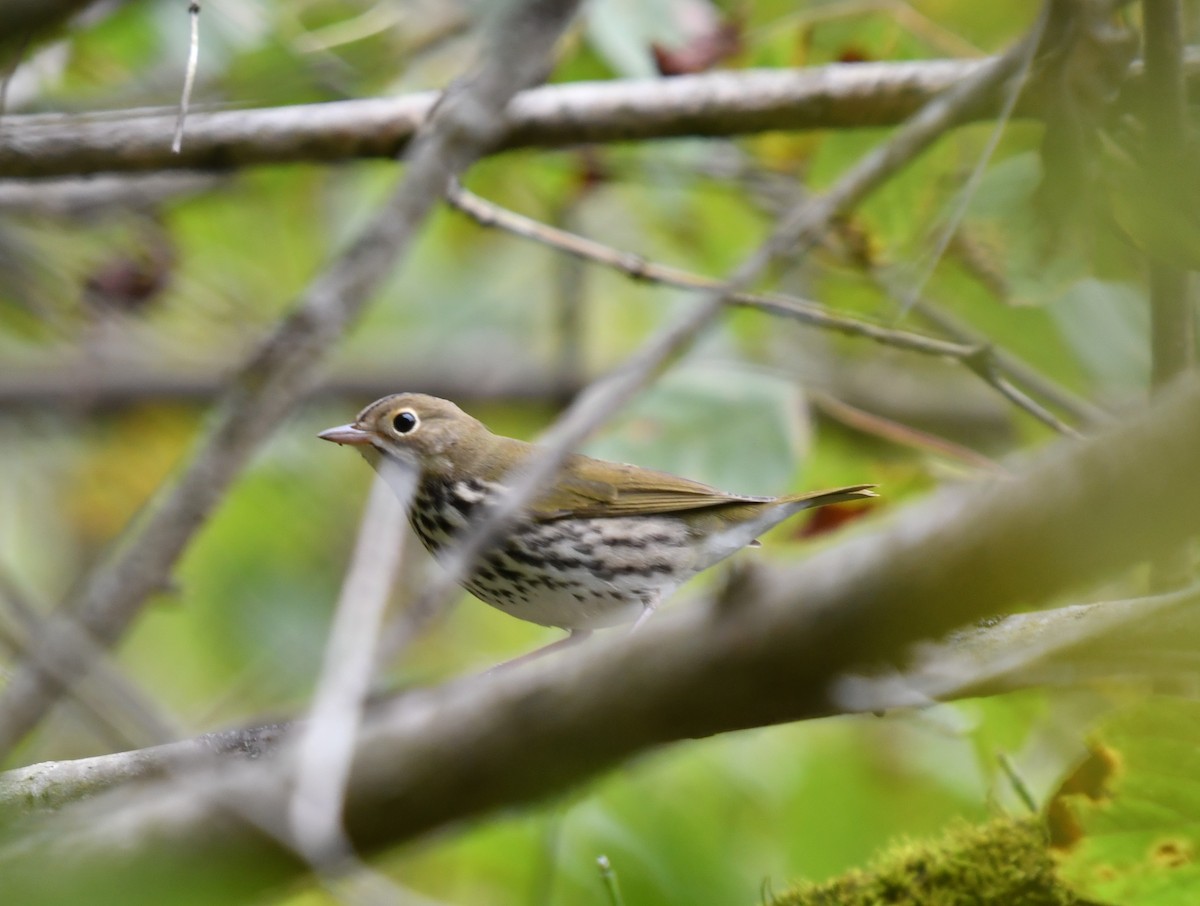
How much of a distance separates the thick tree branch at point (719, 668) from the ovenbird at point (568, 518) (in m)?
2.12

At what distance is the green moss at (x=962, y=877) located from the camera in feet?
8.31

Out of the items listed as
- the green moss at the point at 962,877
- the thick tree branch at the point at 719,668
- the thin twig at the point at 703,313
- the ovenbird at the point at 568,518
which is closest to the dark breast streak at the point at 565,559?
the ovenbird at the point at 568,518

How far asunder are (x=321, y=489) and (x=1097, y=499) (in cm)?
477

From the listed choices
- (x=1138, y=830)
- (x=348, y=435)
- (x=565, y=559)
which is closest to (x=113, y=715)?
(x=348, y=435)

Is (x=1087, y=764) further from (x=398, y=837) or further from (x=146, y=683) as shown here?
(x=146, y=683)

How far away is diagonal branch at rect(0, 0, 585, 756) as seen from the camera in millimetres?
3018

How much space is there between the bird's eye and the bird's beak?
9 cm

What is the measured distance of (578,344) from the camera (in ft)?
20.0

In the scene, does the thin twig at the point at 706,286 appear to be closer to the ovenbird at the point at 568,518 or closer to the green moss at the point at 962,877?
the ovenbird at the point at 568,518

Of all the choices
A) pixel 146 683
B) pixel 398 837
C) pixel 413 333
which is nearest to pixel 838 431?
pixel 413 333

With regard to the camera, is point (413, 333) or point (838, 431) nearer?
point (838, 431)

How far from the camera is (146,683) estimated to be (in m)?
6.55

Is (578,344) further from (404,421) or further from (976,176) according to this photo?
(976,176)

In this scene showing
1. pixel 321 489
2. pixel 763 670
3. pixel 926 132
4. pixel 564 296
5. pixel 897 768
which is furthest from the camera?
pixel 564 296
